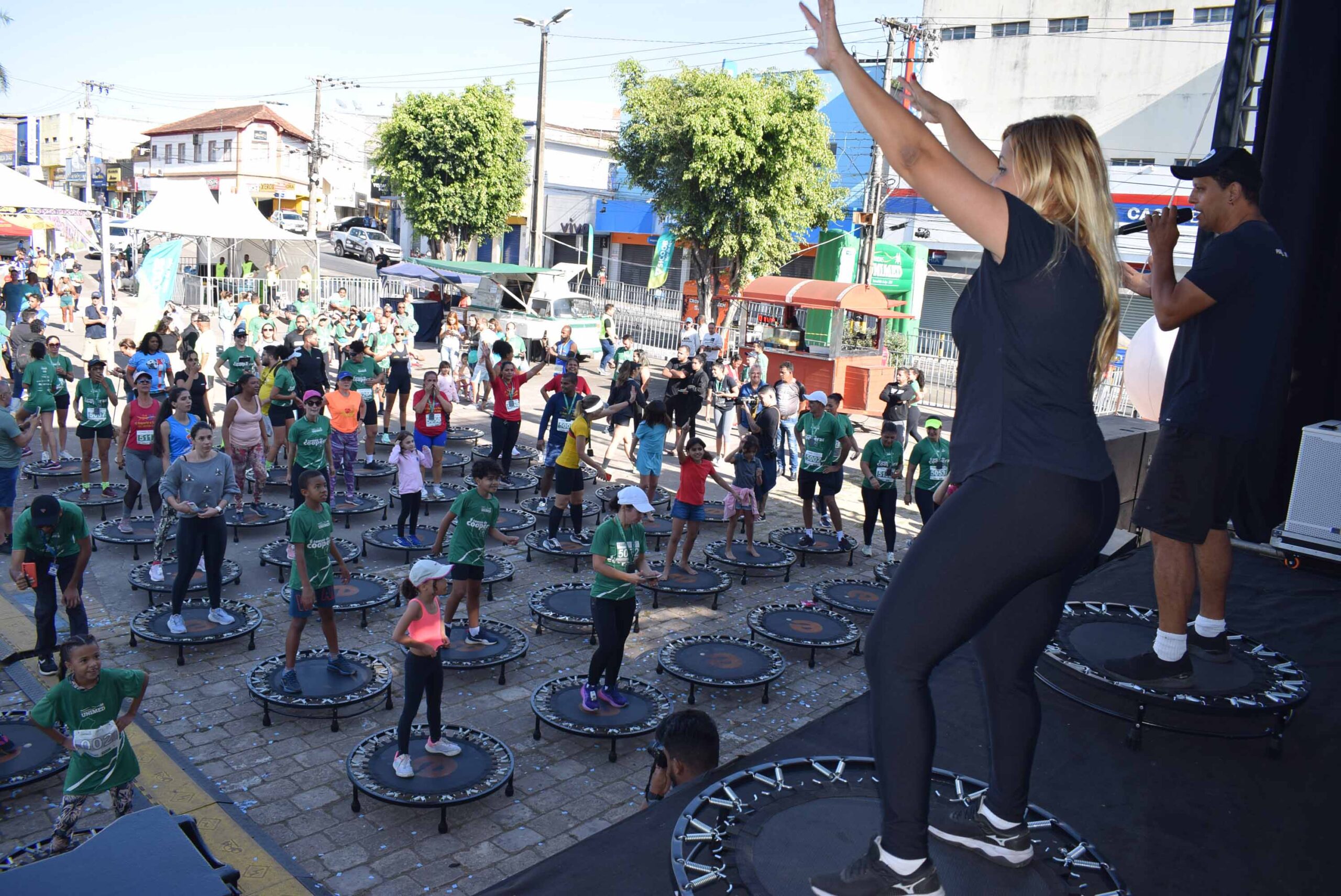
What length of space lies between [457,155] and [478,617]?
27868 mm

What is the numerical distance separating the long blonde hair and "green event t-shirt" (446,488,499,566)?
22.9ft

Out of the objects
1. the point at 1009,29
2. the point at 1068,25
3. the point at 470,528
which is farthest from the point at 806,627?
the point at 1009,29

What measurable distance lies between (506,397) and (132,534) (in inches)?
200

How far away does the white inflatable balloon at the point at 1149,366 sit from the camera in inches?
292

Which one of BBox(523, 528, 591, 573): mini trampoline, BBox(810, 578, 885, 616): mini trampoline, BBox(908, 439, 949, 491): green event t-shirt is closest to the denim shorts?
BBox(523, 528, 591, 573): mini trampoline

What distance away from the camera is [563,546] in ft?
39.0

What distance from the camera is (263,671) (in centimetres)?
807

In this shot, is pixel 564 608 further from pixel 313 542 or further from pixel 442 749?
pixel 442 749

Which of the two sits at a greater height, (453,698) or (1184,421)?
(1184,421)

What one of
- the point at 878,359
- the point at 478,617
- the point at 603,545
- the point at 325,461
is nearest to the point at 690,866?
the point at 603,545

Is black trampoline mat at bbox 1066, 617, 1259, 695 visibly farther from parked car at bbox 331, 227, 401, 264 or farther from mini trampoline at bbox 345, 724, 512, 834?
parked car at bbox 331, 227, 401, 264

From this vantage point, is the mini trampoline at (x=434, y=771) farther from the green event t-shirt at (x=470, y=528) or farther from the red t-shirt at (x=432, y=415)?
the red t-shirt at (x=432, y=415)

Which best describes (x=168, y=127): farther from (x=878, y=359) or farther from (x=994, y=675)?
(x=994, y=675)

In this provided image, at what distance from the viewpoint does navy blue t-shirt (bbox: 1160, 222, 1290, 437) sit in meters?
3.98
